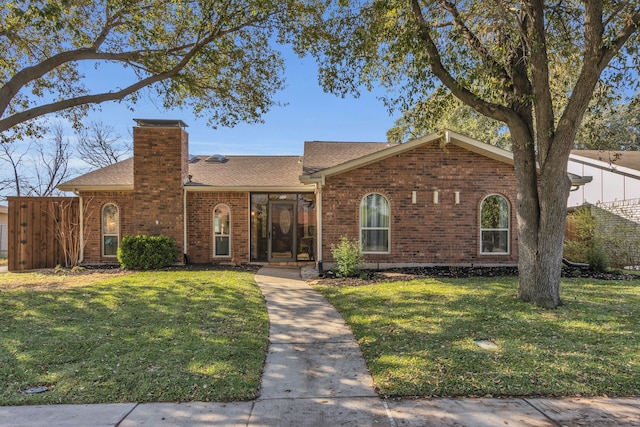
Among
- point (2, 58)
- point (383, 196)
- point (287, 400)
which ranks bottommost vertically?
point (287, 400)

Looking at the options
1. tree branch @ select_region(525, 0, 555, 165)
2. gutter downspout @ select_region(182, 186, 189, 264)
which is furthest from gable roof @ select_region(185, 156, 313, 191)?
tree branch @ select_region(525, 0, 555, 165)

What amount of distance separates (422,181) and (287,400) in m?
9.15

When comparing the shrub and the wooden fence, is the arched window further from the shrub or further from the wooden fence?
the wooden fence

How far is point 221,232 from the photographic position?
13547 millimetres

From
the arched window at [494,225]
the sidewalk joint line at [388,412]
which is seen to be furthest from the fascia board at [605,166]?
the sidewalk joint line at [388,412]

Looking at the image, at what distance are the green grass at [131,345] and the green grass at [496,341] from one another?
1624 mm

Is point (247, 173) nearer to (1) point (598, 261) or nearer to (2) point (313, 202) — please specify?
(2) point (313, 202)

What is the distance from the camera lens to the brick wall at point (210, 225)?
1338 cm

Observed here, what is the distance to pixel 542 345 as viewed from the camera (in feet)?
15.6

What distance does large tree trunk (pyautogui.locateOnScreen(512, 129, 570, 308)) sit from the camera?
6.32 meters

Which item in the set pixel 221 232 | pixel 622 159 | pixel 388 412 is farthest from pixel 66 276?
pixel 622 159

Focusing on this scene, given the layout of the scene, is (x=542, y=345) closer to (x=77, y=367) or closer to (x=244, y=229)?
(x=77, y=367)

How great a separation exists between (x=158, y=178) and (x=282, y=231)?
4559 mm

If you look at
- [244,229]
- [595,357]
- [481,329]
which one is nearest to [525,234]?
[481,329]
